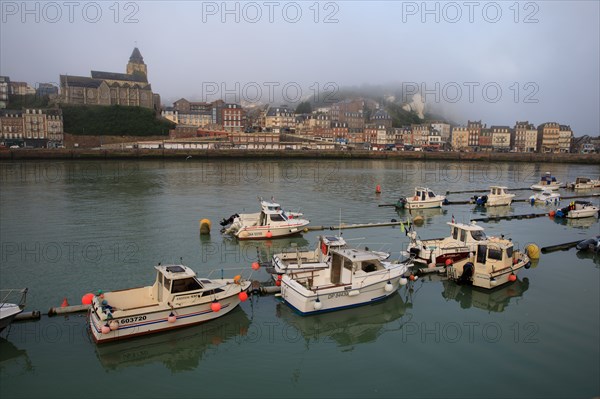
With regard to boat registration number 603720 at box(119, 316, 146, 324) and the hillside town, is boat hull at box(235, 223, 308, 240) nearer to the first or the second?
boat registration number 603720 at box(119, 316, 146, 324)

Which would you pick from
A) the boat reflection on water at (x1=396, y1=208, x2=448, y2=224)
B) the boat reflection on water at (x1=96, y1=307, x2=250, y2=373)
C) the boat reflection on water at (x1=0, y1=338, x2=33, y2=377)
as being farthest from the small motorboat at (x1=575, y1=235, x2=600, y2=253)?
the boat reflection on water at (x1=0, y1=338, x2=33, y2=377)

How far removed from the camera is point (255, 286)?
16.6m

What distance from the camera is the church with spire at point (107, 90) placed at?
→ 132750 mm

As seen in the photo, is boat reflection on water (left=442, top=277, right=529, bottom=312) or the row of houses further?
the row of houses

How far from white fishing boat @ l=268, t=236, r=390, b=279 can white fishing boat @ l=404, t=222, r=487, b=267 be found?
2.37 meters

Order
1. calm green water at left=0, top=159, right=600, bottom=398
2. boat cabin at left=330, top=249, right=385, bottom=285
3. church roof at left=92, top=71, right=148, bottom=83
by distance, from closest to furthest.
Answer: calm green water at left=0, top=159, right=600, bottom=398, boat cabin at left=330, top=249, right=385, bottom=285, church roof at left=92, top=71, right=148, bottom=83

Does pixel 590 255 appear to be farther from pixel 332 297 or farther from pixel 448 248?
pixel 332 297

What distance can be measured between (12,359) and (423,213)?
28.7 m

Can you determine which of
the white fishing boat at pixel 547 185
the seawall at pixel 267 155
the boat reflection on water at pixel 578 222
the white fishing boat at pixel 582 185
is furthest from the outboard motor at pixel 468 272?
the seawall at pixel 267 155

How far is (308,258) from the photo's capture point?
18.5m

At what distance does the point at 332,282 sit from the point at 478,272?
5.73m

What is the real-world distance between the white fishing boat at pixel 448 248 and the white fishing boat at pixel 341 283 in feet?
10.8

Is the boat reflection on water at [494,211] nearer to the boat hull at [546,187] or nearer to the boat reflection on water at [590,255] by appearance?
the boat reflection on water at [590,255]

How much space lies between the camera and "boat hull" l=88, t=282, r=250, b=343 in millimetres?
12469
